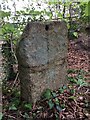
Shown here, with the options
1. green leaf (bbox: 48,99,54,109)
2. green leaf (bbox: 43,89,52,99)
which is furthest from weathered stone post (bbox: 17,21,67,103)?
green leaf (bbox: 48,99,54,109)

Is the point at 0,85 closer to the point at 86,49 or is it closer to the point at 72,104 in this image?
the point at 72,104

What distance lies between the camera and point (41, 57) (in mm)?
2416

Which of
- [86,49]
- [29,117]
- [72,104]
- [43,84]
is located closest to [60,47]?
[43,84]

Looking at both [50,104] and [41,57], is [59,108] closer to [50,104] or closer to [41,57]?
[50,104]

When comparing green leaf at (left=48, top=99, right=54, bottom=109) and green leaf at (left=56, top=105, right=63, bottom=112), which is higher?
green leaf at (left=48, top=99, right=54, bottom=109)

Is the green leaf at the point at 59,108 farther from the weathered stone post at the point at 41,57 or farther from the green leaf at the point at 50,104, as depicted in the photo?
the weathered stone post at the point at 41,57

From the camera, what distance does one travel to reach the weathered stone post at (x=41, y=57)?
2338 millimetres

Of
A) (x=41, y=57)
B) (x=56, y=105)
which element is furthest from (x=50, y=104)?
(x=41, y=57)

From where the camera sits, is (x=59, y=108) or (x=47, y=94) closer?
(x=59, y=108)

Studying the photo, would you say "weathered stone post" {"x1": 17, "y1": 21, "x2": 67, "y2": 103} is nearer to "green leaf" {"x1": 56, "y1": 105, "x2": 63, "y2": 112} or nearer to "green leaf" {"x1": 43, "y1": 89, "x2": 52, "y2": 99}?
"green leaf" {"x1": 43, "y1": 89, "x2": 52, "y2": 99}

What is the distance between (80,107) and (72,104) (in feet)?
0.25

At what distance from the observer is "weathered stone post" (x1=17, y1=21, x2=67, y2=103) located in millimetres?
2338

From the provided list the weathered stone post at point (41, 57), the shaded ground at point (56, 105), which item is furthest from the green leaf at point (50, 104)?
the weathered stone post at point (41, 57)

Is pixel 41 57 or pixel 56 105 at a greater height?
pixel 41 57
